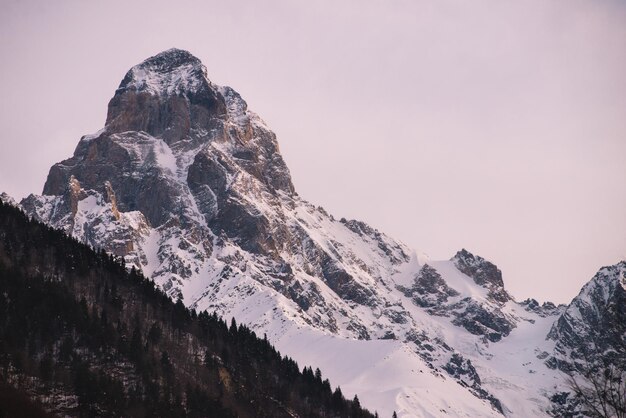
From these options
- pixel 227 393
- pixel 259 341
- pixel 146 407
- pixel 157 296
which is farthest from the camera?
pixel 259 341

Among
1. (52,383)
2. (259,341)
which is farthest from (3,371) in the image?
(259,341)

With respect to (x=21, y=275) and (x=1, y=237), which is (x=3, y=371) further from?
(x=1, y=237)

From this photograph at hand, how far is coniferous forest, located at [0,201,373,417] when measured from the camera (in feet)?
385

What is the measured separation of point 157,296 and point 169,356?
30188 millimetres

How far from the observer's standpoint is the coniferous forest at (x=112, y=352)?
118 m

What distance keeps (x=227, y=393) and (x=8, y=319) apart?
42.6m

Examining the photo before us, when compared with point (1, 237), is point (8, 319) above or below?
below

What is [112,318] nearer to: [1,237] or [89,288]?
[89,288]

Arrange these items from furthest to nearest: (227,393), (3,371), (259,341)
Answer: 1. (259,341)
2. (227,393)
3. (3,371)

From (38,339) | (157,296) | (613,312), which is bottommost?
(613,312)

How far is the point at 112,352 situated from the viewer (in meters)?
134

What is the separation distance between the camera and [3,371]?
113000mm

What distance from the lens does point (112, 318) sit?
152m

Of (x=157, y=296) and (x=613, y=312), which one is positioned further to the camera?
(x=157, y=296)
